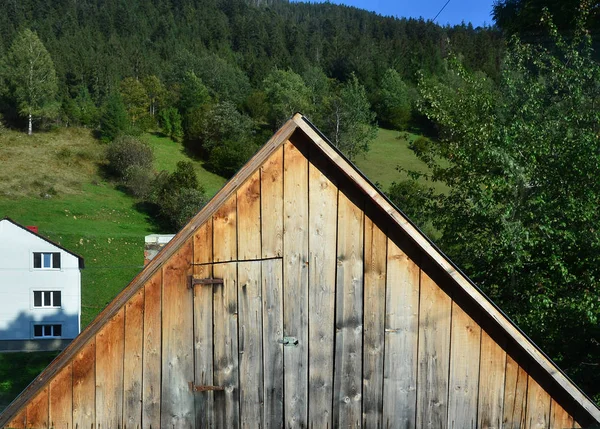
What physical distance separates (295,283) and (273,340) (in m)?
0.42

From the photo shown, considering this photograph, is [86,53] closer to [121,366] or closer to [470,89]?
[470,89]

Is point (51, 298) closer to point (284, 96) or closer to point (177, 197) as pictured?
point (177, 197)

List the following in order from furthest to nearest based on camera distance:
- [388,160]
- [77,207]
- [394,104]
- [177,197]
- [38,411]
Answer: [394,104], [388,160], [177,197], [77,207], [38,411]

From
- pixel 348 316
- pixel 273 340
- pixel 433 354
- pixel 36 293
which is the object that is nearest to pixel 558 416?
pixel 433 354

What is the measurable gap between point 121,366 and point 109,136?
5053cm

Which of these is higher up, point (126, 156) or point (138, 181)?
point (126, 156)

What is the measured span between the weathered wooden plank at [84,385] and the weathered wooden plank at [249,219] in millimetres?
1156

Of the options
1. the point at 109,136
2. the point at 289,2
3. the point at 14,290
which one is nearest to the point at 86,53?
the point at 109,136

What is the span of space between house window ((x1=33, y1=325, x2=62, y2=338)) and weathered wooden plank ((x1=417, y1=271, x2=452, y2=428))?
18596 millimetres

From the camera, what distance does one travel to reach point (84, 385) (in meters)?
4.02

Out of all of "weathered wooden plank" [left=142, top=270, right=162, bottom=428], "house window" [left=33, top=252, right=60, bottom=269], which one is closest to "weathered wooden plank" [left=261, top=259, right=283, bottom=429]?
"weathered wooden plank" [left=142, top=270, right=162, bottom=428]

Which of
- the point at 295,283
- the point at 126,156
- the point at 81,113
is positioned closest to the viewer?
the point at 295,283

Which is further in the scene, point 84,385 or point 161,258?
point 84,385

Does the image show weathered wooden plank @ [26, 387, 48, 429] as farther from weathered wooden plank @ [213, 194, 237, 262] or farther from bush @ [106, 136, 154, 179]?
bush @ [106, 136, 154, 179]
